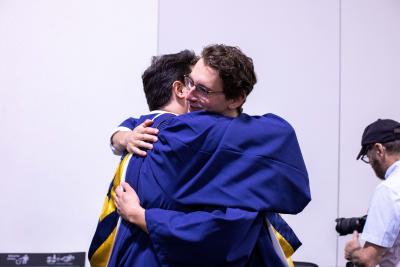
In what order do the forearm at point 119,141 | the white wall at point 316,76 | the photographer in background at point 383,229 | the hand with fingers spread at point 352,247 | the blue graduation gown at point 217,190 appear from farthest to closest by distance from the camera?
the white wall at point 316,76, the hand with fingers spread at point 352,247, the photographer in background at point 383,229, the forearm at point 119,141, the blue graduation gown at point 217,190

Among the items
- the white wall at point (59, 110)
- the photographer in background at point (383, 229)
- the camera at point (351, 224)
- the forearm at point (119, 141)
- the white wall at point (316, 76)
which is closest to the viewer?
the forearm at point (119, 141)

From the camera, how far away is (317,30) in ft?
9.15

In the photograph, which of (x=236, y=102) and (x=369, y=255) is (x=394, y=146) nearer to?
(x=369, y=255)

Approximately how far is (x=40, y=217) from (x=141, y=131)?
1.45 metres

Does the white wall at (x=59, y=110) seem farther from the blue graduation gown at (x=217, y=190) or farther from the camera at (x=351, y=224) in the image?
the blue graduation gown at (x=217, y=190)

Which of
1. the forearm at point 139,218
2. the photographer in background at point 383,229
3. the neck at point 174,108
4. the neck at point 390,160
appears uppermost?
the neck at point 174,108

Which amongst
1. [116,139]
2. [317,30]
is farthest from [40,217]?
[317,30]

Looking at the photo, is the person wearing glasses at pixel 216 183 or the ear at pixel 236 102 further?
the ear at pixel 236 102

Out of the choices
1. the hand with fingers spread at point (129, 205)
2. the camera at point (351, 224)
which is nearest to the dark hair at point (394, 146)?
the camera at point (351, 224)

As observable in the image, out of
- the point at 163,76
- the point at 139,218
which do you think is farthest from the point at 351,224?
the point at 139,218

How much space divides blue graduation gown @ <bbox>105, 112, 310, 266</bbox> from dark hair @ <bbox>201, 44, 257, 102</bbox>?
0.24ft

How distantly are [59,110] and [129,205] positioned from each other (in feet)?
4.86

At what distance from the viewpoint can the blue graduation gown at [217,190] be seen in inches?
38.7

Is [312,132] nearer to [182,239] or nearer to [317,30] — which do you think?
[317,30]
